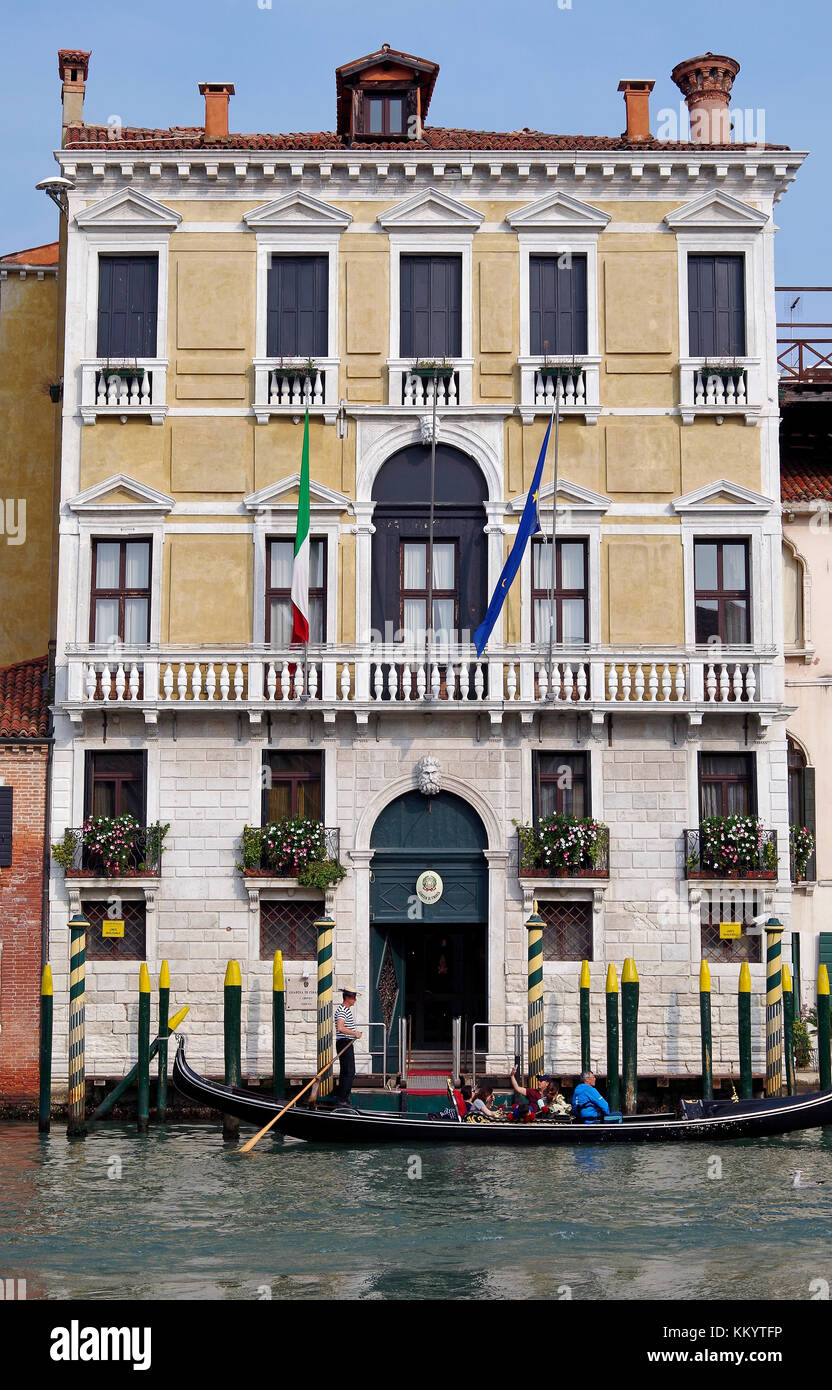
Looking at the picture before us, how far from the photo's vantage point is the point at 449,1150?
74.3 feet

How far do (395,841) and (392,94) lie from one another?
1124 centimetres

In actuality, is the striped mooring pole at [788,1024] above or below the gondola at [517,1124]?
above

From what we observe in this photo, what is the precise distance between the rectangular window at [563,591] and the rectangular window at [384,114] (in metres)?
6.75

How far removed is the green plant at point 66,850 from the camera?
25984mm

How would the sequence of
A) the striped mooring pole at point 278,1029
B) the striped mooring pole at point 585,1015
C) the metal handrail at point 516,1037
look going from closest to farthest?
1. the striped mooring pole at point 278,1029
2. the striped mooring pole at point 585,1015
3. the metal handrail at point 516,1037

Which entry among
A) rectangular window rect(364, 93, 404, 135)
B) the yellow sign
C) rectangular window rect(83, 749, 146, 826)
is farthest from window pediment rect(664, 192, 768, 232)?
rectangular window rect(83, 749, 146, 826)

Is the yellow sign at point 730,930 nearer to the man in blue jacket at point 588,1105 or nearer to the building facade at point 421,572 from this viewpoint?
the building facade at point 421,572

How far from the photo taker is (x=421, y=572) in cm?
2684

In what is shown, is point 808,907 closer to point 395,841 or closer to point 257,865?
point 395,841

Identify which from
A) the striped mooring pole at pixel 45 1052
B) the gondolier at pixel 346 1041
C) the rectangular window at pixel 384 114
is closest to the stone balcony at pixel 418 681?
the gondolier at pixel 346 1041

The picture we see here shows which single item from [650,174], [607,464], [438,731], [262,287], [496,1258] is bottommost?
[496,1258]

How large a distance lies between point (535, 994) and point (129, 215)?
1267 cm

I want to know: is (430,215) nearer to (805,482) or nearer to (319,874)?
(805,482)
